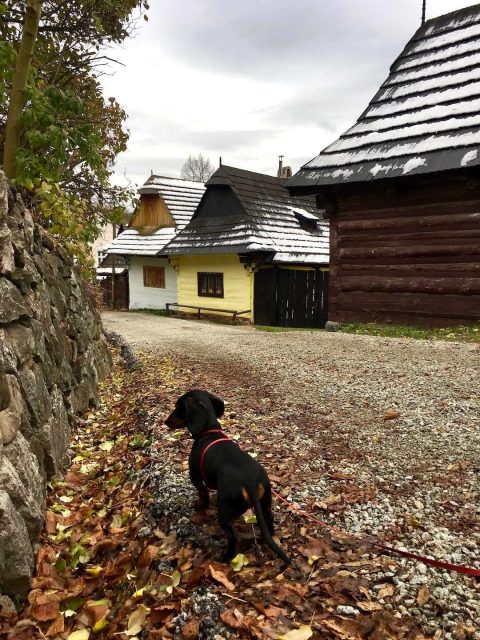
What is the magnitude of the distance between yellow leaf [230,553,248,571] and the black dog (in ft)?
0.12

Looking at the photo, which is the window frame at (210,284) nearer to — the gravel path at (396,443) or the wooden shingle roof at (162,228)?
the wooden shingle roof at (162,228)

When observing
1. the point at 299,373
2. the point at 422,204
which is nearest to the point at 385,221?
the point at 422,204

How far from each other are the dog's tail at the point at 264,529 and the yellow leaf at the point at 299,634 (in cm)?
31

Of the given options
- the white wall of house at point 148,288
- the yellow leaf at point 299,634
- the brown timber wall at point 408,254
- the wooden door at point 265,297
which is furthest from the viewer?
the white wall of house at point 148,288

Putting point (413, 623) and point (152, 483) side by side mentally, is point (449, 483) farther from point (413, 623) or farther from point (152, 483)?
point (152, 483)

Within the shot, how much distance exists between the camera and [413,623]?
1902mm

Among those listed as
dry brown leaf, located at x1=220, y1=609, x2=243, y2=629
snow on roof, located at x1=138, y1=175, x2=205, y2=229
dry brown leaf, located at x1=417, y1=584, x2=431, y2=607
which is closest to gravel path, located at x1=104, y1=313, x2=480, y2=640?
dry brown leaf, located at x1=417, y1=584, x2=431, y2=607

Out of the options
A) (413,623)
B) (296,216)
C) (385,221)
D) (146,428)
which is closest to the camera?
(413,623)

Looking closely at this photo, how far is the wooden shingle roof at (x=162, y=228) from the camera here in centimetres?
2158

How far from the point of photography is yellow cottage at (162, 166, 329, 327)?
1633 cm

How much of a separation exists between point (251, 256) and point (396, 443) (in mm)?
12481

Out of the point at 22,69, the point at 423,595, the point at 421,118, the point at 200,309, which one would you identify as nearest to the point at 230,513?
the point at 423,595

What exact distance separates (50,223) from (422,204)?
289 inches

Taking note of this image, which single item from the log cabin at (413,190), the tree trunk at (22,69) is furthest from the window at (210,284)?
the tree trunk at (22,69)
